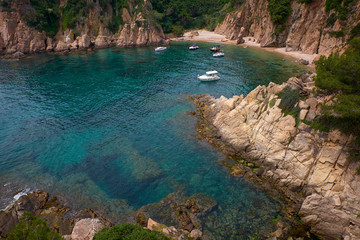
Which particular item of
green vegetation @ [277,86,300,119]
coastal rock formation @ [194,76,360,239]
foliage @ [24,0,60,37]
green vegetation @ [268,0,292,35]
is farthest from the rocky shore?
foliage @ [24,0,60,37]

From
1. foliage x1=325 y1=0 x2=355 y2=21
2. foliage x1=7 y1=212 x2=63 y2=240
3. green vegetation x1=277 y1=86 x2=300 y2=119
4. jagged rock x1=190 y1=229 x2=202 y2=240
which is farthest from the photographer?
foliage x1=325 y1=0 x2=355 y2=21

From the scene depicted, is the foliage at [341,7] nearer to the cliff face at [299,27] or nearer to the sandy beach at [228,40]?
the cliff face at [299,27]

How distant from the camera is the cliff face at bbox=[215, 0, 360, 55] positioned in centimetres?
6259

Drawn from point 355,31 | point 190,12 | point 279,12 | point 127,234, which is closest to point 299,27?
point 279,12

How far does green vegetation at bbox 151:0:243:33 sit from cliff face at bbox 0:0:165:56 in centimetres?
1620

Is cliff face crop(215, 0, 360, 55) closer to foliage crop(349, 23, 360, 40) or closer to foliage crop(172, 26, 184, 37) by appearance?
foliage crop(349, 23, 360, 40)

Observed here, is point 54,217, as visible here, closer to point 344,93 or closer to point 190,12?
point 344,93

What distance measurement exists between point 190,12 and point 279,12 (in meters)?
87.6

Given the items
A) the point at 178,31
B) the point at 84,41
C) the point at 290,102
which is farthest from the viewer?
the point at 178,31

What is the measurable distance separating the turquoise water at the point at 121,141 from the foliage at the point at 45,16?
39.8 m

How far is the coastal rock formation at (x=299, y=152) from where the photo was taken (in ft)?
70.4

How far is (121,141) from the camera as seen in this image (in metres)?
37.0

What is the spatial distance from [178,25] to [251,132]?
137990mm

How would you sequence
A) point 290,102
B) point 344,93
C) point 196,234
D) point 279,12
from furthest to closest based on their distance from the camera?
point 279,12 < point 290,102 < point 344,93 < point 196,234
